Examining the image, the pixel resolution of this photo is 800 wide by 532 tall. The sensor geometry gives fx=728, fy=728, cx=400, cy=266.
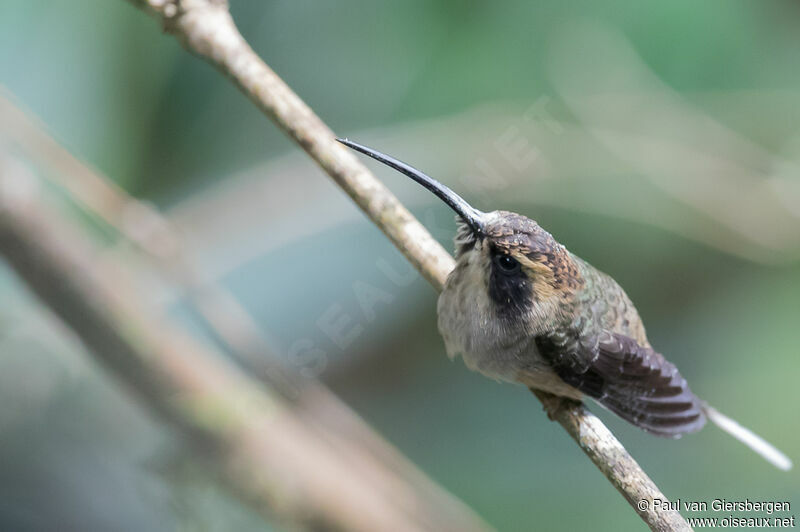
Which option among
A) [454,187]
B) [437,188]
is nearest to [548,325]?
[437,188]

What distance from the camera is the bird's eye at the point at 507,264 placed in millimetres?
770

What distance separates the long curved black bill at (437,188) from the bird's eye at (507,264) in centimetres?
4

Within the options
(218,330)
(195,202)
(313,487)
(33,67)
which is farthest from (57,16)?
(313,487)

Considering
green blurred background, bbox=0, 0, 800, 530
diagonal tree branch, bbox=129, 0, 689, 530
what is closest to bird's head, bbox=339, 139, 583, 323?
diagonal tree branch, bbox=129, 0, 689, 530

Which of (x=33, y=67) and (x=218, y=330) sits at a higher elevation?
(x=33, y=67)

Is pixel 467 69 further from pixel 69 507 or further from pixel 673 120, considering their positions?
pixel 69 507

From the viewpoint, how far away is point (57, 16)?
1.81m

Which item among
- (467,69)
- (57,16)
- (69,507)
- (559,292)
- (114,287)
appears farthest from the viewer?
(467,69)

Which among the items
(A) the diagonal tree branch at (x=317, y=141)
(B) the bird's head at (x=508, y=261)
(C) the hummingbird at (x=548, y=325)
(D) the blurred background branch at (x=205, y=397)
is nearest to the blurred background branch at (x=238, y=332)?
(D) the blurred background branch at (x=205, y=397)

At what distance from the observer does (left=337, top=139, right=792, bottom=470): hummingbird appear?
2.55ft

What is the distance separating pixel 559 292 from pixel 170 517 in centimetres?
94

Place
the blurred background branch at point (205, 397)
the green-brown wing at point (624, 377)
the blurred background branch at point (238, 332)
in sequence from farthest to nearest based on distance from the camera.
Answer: the blurred background branch at point (238, 332) < the blurred background branch at point (205, 397) < the green-brown wing at point (624, 377)

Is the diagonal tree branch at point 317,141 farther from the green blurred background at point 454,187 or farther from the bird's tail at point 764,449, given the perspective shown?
the bird's tail at point 764,449

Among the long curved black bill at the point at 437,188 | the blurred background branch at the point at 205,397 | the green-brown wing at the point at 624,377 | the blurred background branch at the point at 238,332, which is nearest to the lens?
the long curved black bill at the point at 437,188
